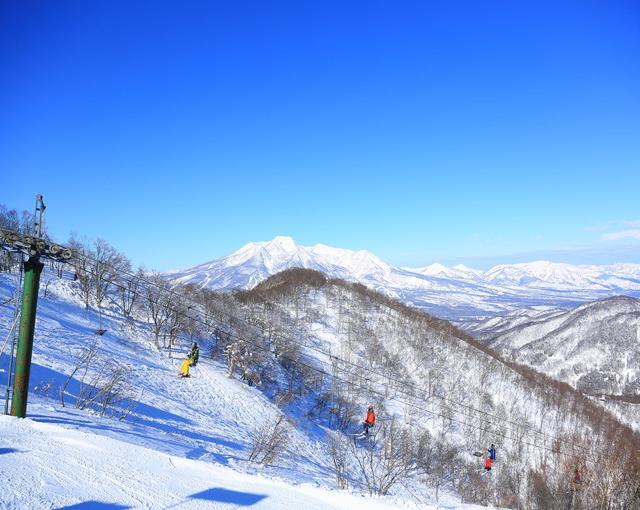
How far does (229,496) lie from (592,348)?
168 meters

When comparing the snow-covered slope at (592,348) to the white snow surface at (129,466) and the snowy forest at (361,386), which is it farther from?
the white snow surface at (129,466)

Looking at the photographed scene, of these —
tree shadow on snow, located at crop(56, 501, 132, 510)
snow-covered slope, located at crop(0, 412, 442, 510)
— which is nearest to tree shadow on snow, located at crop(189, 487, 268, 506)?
snow-covered slope, located at crop(0, 412, 442, 510)

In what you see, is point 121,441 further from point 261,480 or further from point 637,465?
point 637,465

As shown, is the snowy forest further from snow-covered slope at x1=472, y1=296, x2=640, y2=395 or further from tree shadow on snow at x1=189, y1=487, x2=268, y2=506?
snow-covered slope at x1=472, y1=296, x2=640, y2=395

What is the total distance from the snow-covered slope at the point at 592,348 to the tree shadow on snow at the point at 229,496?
456 feet

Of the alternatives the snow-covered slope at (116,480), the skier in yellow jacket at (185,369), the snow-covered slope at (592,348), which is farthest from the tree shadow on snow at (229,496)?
the snow-covered slope at (592,348)

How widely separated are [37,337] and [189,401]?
786cm

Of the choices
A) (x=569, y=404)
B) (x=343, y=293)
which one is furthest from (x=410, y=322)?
(x=569, y=404)

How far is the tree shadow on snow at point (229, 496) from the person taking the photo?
688 centimetres

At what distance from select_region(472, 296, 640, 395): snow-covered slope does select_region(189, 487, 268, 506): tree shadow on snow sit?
5468 inches

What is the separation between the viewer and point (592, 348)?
143750 millimetres

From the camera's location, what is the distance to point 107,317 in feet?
98.1

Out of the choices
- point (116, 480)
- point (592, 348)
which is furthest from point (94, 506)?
point (592, 348)

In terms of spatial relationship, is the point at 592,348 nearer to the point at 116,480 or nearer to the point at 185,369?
the point at 185,369
